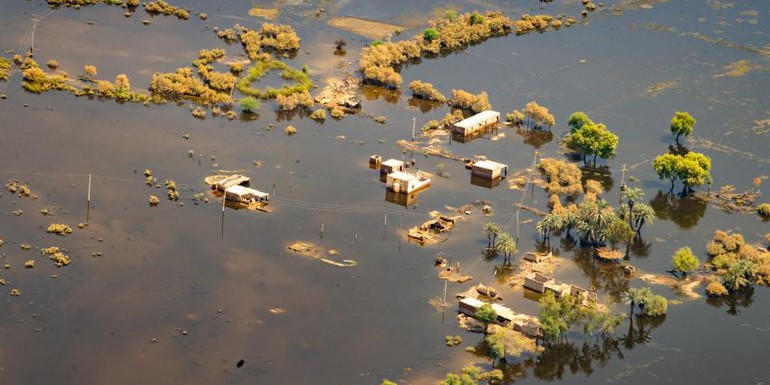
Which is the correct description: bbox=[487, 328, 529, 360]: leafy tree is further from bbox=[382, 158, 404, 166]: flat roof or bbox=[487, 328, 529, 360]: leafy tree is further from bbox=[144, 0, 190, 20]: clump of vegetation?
bbox=[144, 0, 190, 20]: clump of vegetation

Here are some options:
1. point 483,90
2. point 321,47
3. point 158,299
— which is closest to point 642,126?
point 483,90

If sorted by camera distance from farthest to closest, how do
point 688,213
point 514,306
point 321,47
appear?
point 321,47 < point 688,213 < point 514,306

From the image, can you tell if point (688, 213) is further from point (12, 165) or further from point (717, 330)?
point (12, 165)

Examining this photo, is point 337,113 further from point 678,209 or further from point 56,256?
point 56,256

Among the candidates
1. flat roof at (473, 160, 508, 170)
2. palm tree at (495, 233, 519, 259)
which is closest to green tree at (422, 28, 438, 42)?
flat roof at (473, 160, 508, 170)

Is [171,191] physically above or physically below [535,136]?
below

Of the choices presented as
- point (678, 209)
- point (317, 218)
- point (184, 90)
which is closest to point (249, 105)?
point (184, 90)
